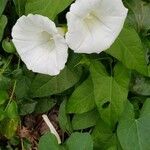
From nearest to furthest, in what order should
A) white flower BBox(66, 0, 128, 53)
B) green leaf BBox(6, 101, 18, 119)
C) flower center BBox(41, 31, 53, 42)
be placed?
white flower BBox(66, 0, 128, 53), flower center BBox(41, 31, 53, 42), green leaf BBox(6, 101, 18, 119)

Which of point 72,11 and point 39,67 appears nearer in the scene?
point 72,11

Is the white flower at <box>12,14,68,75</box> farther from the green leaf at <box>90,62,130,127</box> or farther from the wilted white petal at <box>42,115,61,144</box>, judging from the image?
the wilted white petal at <box>42,115,61,144</box>

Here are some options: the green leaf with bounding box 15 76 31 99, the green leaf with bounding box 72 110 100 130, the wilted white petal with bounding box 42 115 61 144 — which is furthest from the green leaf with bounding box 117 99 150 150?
the green leaf with bounding box 15 76 31 99

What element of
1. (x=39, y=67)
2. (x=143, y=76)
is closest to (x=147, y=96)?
(x=143, y=76)

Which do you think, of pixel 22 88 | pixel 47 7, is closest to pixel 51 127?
pixel 22 88

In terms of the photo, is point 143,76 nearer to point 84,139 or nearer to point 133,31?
point 133,31

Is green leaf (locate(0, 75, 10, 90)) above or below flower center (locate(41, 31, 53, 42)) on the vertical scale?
below

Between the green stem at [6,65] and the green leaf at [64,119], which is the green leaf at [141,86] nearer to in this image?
the green leaf at [64,119]
